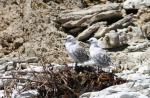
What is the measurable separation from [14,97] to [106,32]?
5302mm

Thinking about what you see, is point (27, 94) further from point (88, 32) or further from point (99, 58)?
point (88, 32)

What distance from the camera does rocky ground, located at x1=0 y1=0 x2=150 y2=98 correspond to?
11.8m

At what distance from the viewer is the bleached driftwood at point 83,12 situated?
13133mm

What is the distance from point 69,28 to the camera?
13.2 metres

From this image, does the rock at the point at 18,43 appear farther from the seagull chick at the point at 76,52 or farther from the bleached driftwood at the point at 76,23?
the seagull chick at the point at 76,52

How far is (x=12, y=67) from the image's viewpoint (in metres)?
10.2

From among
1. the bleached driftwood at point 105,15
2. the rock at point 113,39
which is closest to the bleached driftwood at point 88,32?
the bleached driftwood at point 105,15

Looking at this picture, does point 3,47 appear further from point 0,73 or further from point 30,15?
point 0,73

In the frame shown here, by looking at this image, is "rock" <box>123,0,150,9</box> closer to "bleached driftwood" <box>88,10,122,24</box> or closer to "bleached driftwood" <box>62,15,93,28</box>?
"bleached driftwood" <box>88,10,122,24</box>

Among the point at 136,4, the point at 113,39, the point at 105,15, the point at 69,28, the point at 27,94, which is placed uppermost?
the point at 136,4

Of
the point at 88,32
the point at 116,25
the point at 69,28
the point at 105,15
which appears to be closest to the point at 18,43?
the point at 69,28

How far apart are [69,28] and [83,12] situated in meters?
0.49

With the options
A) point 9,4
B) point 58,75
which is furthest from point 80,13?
point 58,75

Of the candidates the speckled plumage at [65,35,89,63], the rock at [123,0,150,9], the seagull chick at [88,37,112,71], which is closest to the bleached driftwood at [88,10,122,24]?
the rock at [123,0,150,9]
